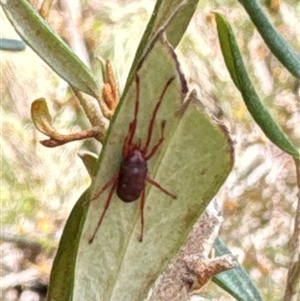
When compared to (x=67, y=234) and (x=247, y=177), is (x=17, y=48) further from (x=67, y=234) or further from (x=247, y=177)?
(x=247, y=177)

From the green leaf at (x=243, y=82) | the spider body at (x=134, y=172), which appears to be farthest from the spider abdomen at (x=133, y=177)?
the green leaf at (x=243, y=82)

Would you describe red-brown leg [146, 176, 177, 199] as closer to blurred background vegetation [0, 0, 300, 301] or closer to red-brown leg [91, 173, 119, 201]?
red-brown leg [91, 173, 119, 201]

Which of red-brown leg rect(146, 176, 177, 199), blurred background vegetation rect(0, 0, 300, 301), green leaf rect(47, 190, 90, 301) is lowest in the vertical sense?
blurred background vegetation rect(0, 0, 300, 301)

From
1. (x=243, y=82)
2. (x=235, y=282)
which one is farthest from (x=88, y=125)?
(x=243, y=82)

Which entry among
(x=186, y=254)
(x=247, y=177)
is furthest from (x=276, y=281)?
(x=186, y=254)

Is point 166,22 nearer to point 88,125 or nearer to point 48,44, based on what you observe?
point 48,44

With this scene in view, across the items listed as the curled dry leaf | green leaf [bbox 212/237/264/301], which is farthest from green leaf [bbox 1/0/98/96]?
green leaf [bbox 212/237/264/301]

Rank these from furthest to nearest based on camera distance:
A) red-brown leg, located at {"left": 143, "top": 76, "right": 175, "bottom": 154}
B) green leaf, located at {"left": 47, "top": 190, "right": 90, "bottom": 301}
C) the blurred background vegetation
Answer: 1. the blurred background vegetation
2. green leaf, located at {"left": 47, "top": 190, "right": 90, "bottom": 301}
3. red-brown leg, located at {"left": 143, "top": 76, "right": 175, "bottom": 154}
